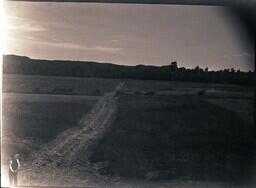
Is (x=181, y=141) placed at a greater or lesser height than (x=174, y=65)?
lesser

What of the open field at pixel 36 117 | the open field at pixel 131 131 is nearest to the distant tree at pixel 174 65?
the open field at pixel 131 131

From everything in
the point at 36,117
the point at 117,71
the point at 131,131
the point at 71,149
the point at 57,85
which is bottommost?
the point at 71,149

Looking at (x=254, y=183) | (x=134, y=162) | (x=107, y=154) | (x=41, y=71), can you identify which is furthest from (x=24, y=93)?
(x=254, y=183)

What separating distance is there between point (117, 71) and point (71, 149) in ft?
2.68

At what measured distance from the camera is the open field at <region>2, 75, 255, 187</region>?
3902 millimetres

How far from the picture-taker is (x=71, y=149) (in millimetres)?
3961

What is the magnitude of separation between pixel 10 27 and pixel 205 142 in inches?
79.5

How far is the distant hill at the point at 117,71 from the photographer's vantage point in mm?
3887

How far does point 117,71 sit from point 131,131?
1.81 feet

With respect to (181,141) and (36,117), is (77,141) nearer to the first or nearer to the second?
(36,117)

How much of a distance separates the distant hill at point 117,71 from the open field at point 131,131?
6 centimetres

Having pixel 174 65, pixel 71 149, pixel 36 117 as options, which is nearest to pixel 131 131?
pixel 71 149

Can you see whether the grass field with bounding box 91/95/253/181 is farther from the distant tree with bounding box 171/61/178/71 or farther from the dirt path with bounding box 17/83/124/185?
the distant tree with bounding box 171/61/178/71

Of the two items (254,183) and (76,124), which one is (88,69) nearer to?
(76,124)
